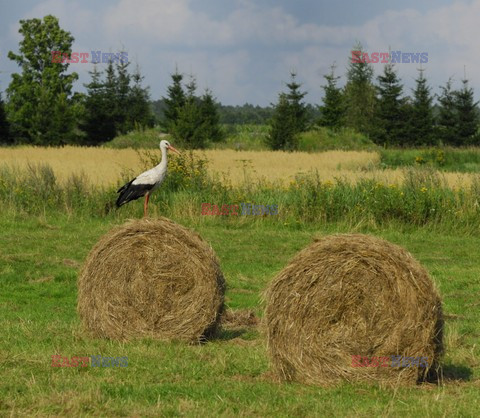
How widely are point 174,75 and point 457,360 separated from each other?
5889 centimetres

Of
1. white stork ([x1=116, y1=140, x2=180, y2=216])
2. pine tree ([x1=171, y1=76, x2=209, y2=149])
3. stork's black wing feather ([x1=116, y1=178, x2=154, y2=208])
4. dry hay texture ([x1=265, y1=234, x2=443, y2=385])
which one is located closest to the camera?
dry hay texture ([x1=265, y1=234, x2=443, y2=385])

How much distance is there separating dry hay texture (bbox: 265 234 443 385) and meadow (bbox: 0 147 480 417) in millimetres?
233

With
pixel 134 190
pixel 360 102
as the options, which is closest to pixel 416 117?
pixel 360 102

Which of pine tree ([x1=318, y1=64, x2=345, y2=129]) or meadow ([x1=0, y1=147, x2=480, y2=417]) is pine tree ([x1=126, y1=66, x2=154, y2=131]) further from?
meadow ([x1=0, y1=147, x2=480, y2=417])

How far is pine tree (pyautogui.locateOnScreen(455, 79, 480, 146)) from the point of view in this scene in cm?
6019

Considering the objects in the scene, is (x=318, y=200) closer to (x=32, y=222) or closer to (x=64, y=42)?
(x=32, y=222)

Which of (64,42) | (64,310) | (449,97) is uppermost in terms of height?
(64,42)

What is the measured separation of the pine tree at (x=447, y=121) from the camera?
60.8 meters

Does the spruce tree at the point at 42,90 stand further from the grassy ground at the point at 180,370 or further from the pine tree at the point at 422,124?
the grassy ground at the point at 180,370

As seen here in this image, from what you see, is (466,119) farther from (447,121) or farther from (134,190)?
(134,190)

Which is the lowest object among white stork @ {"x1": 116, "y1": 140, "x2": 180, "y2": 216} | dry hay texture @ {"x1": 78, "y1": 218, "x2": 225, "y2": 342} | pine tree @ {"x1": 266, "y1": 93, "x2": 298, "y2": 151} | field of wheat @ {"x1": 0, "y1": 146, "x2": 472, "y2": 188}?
dry hay texture @ {"x1": 78, "y1": 218, "x2": 225, "y2": 342}

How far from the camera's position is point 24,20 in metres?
75.8

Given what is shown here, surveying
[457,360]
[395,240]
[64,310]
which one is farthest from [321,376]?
[395,240]

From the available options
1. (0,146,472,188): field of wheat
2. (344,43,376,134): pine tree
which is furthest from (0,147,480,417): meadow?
(344,43,376,134): pine tree
